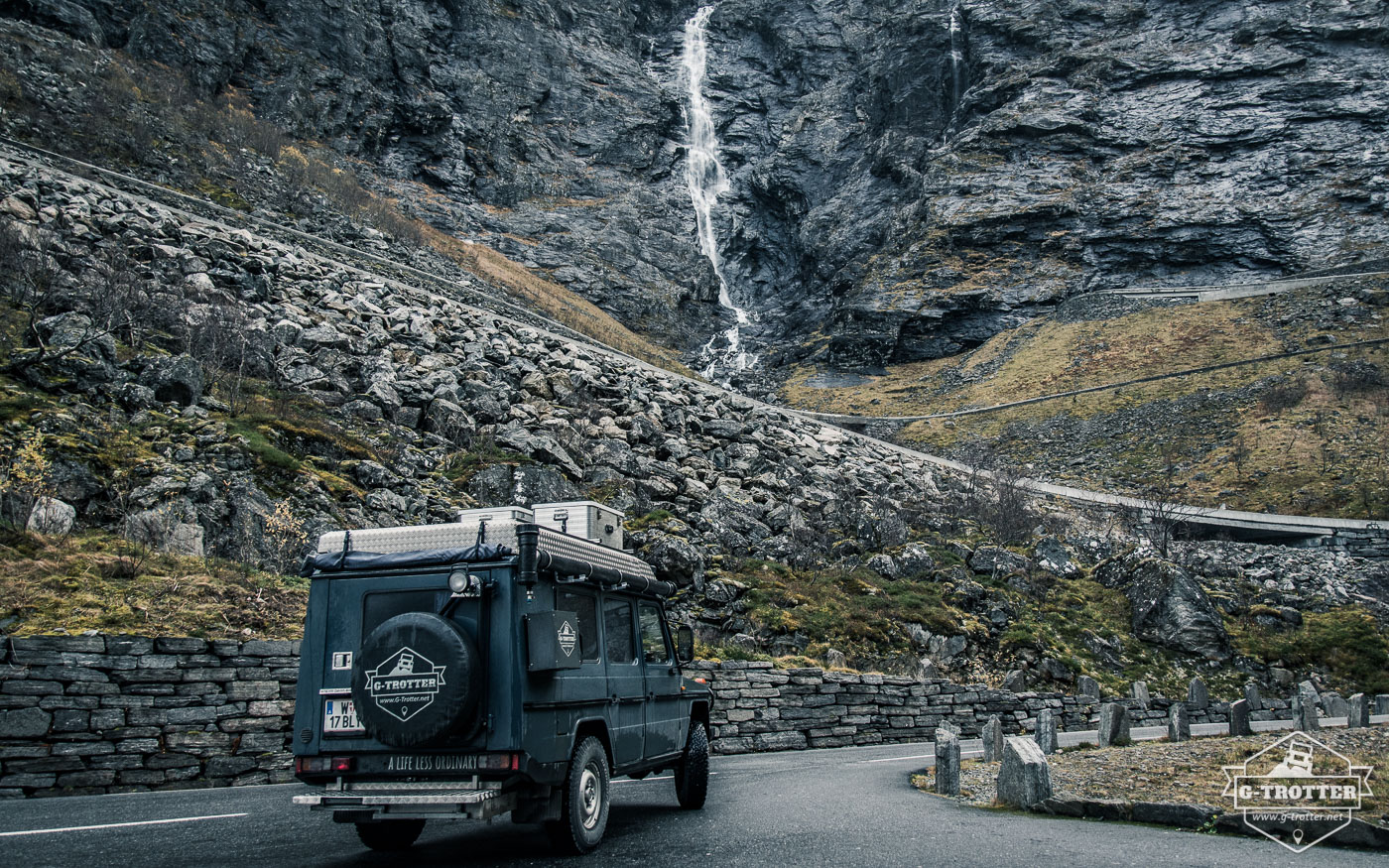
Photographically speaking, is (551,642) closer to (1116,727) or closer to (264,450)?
(1116,727)

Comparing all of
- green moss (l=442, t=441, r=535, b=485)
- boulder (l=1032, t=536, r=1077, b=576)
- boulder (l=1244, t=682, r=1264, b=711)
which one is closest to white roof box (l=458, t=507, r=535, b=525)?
green moss (l=442, t=441, r=535, b=485)

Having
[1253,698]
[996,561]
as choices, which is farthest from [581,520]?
[1253,698]

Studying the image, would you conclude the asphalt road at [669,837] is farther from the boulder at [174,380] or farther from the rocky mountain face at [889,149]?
the rocky mountain face at [889,149]

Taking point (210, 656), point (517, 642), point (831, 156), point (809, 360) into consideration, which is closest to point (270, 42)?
point (809, 360)

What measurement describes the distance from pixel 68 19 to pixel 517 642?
6092cm

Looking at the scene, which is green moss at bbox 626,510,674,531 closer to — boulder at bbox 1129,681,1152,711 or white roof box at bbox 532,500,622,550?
white roof box at bbox 532,500,622,550

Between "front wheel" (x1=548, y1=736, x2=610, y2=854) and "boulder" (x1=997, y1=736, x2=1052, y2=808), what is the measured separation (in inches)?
164

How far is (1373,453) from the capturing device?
36.2 metres

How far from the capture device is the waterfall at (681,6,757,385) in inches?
3095

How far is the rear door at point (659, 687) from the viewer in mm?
7641

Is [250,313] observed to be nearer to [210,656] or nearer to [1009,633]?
[210,656]

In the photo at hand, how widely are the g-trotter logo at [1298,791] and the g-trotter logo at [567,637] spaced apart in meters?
5.42

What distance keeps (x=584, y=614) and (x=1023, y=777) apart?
15.2 ft

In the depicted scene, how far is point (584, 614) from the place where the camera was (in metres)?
6.79
